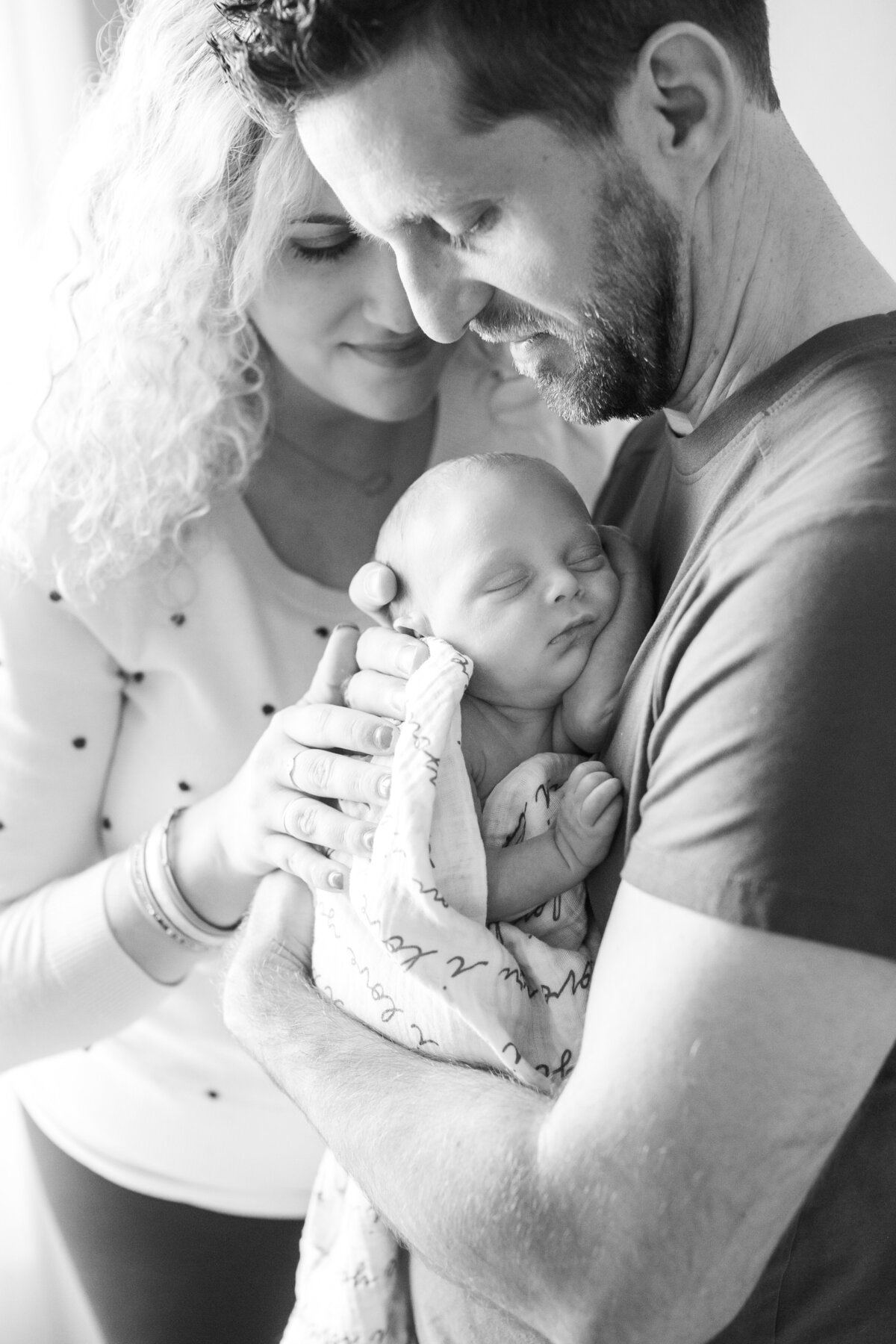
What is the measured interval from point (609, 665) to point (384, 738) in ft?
0.78

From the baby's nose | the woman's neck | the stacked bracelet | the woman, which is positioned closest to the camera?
the baby's nose

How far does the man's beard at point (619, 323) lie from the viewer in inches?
36.6

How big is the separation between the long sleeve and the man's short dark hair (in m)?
0.78

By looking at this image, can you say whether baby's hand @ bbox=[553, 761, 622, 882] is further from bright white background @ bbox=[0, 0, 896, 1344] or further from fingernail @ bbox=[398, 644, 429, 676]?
bright white background @ bbox=[0, 0, 896, 1344]

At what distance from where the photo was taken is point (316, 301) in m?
1.43

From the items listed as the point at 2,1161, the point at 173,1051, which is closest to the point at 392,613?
the point at 173,1051

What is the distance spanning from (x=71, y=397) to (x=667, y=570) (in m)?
0.80

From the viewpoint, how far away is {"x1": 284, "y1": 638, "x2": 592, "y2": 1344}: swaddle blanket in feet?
3.42

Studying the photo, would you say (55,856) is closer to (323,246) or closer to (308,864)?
(308,864)

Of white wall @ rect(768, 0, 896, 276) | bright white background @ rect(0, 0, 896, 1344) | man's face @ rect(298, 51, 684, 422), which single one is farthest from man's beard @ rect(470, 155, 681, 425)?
white wall @ rect(768, 0, 896, 276)

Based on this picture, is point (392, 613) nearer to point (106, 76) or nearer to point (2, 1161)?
point (106, 76)

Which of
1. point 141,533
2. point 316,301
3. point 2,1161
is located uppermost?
point 316,301

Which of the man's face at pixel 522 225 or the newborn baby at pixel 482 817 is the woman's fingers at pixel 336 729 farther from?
the man's face at pixel 522 225

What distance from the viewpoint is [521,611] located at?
117 centimetres
